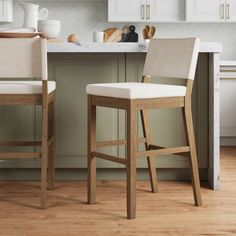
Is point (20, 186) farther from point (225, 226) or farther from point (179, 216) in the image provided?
point (225, 226)

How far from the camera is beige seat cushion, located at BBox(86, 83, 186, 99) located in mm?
2672

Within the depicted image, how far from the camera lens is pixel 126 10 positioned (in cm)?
554

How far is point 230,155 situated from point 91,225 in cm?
232

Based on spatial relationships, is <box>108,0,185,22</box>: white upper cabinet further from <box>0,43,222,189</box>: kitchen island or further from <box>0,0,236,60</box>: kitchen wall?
<box>0,43,222,189</box>: kitchen island

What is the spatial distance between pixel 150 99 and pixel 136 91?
0.33 ft

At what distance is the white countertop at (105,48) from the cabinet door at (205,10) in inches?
91.0

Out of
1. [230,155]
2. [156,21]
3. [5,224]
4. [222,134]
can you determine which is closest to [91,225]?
[5,224]

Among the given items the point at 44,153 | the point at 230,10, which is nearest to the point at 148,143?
the point at 44,153

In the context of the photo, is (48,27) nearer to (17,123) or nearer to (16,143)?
(17,123)

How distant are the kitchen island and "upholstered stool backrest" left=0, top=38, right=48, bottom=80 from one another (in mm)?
524

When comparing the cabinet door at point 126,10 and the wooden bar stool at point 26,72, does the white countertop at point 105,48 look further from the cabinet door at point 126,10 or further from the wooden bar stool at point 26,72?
the cabinet door at point 126,10

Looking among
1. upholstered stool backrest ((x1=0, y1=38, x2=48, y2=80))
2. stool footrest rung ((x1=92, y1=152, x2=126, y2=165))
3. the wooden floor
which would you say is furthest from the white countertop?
the wooden floor

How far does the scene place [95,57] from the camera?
3.41 meters

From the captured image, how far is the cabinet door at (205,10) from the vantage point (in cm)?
546
